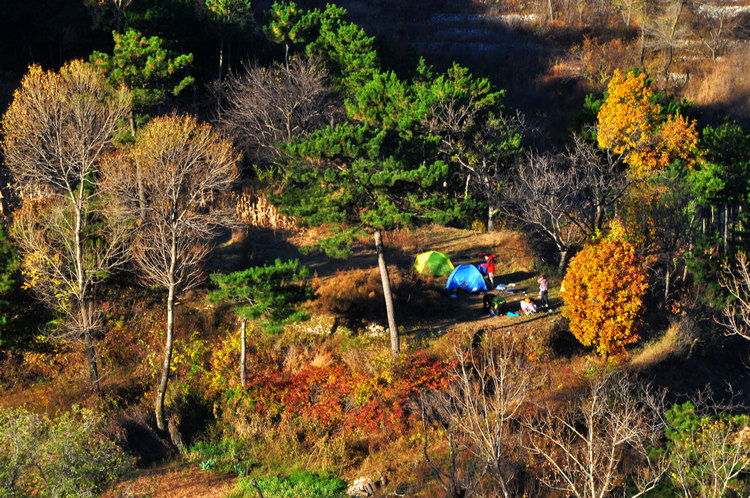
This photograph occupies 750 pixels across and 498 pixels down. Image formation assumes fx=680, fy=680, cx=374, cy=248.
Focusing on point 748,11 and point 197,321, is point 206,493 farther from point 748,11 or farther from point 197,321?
point 748,11

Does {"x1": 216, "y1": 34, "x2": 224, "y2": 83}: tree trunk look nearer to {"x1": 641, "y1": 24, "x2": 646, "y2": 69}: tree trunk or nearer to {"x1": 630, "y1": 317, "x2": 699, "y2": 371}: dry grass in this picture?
{"x1": 630, "y1": 317, "x2": 699, "y2": 371}: dry grass

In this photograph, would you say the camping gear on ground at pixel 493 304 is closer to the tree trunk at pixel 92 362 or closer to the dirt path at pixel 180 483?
the dirt path at pixel 180 483

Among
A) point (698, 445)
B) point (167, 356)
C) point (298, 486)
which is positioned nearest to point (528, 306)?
point (698, 445)

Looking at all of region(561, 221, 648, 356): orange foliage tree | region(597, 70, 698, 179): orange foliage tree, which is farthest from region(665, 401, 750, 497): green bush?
region(597, 70, 698, 179): orange foliage tree

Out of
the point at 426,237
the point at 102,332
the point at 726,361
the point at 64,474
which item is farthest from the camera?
the point at 426,237

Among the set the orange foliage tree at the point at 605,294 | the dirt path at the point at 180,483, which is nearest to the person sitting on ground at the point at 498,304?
the orange foliage tree at the point at 605,294

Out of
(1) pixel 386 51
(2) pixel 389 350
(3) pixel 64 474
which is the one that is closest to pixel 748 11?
(1) pixel 386 51
